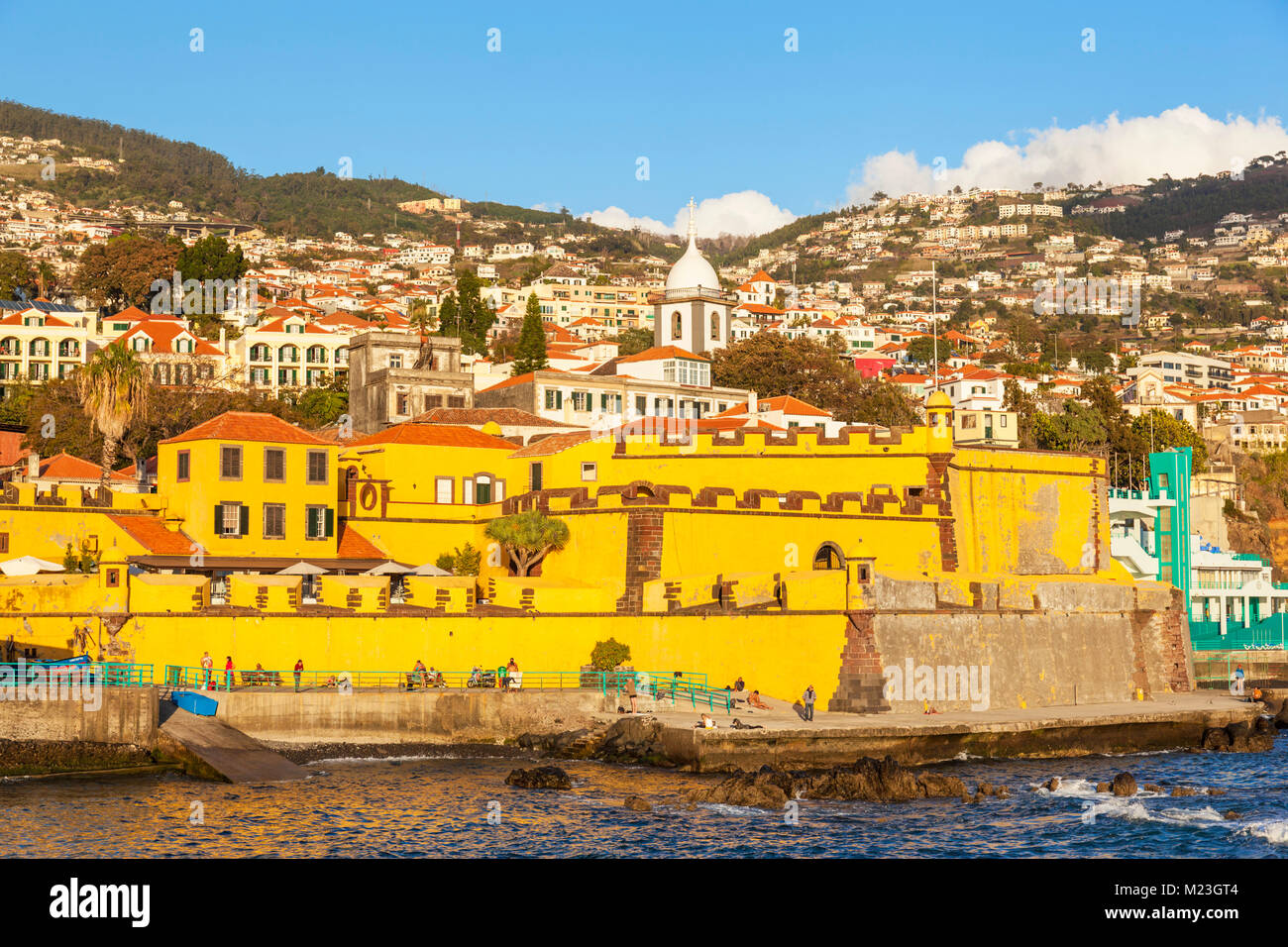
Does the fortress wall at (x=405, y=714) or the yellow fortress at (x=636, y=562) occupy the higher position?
the yellow fortress at (x=636, y=562)

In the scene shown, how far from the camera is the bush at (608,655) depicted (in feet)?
134

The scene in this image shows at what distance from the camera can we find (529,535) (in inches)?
1795

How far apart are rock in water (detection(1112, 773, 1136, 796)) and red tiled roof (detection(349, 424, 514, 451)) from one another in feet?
84.4

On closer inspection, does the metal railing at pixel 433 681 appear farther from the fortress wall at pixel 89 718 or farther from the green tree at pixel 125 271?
the green tree at pixel 125 271

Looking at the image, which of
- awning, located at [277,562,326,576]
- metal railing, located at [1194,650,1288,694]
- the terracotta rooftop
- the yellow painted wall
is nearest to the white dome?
the terracotta rooftop

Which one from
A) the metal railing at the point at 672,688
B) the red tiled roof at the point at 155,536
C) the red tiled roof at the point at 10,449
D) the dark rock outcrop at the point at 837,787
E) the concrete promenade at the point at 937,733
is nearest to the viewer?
the dark rock outcrop at the point at 837,787

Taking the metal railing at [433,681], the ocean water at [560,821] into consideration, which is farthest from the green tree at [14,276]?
the ocean water at [560,821]

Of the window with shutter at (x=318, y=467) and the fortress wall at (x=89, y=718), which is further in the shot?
the window with shutter at (x=318, y=467)

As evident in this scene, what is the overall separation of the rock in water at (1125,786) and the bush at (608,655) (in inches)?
551

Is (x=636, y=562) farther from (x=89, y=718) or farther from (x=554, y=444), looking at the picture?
(x=89, y=718)

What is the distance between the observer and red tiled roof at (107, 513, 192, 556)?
4197 centimetres

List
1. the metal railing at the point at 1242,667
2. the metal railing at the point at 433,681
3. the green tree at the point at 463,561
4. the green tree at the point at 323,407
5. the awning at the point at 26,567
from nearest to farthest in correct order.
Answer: the metal railing at the point at 433,681 → the awning at the point at 26,567 → the green tree at the point at 463,561 → the metal railing at the point at 1242,667 → the green tree at the point at 323,407

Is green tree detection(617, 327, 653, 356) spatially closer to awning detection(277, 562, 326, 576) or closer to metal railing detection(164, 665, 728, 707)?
metal railing detection(164, 665, 728, 707)

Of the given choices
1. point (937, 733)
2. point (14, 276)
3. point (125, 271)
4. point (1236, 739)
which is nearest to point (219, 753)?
point (937, 733)
